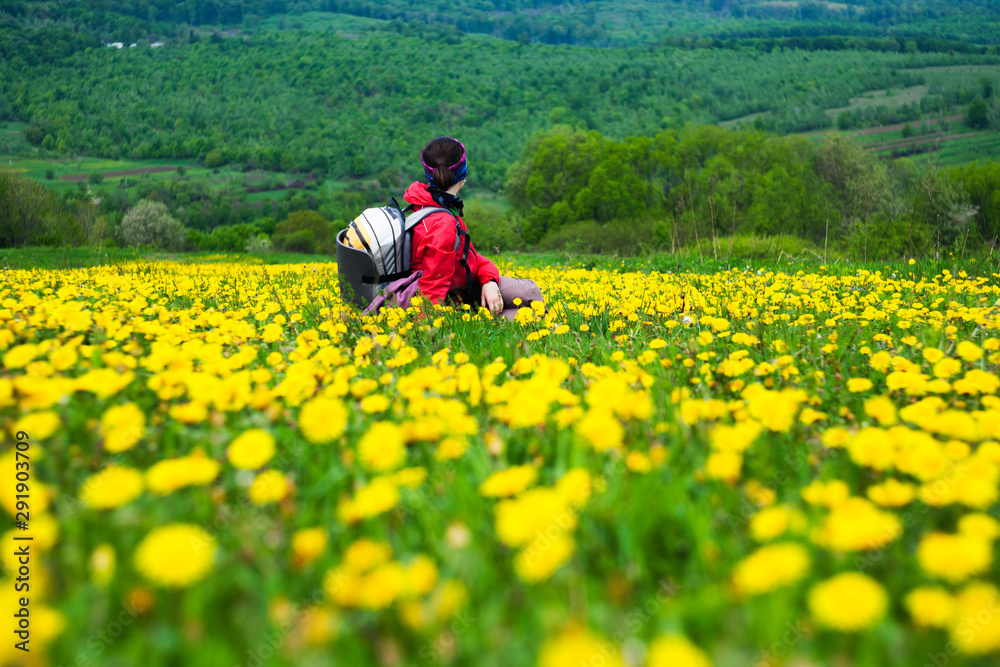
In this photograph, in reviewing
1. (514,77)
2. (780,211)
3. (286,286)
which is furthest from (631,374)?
(514,77)

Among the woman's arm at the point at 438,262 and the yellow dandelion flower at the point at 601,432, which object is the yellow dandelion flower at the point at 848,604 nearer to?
the yellow dandelion flower at the point at 601,432

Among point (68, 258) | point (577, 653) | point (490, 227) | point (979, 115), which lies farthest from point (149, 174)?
point (979, 115)

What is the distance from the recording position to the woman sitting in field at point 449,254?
4336 mm

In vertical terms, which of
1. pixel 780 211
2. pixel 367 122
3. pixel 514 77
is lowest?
pixel 780 211

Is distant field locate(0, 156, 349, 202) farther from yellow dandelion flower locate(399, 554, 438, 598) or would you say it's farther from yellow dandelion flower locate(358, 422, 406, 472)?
yellow dandelion flower locate(399, 554, 438, 598)

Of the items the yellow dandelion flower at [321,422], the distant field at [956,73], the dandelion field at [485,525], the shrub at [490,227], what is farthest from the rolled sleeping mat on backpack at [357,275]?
the distant field at [956,73]

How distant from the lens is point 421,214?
178 inches

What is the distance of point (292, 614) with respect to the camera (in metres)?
0.93

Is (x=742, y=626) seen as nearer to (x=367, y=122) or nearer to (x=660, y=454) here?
(x=660, y=454)

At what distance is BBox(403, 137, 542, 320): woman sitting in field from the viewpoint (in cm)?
434

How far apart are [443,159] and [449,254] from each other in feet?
3.23

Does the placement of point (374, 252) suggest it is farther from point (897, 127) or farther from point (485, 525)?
point (897, 127)

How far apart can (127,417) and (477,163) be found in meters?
112

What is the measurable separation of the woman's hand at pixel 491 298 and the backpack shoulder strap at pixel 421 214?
2.27ft
